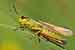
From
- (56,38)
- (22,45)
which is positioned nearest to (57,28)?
(56,38)

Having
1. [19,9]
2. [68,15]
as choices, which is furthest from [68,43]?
[19,9]

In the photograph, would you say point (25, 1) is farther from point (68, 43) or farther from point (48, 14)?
point (68, 43)

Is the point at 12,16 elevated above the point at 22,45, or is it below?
above

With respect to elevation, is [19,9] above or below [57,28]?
above

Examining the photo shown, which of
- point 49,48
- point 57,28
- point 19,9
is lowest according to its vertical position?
point 49,48

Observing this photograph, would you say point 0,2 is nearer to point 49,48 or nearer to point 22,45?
point 22,45

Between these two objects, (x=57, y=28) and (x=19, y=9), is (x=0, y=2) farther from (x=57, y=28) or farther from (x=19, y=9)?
(x=57, y=28)
